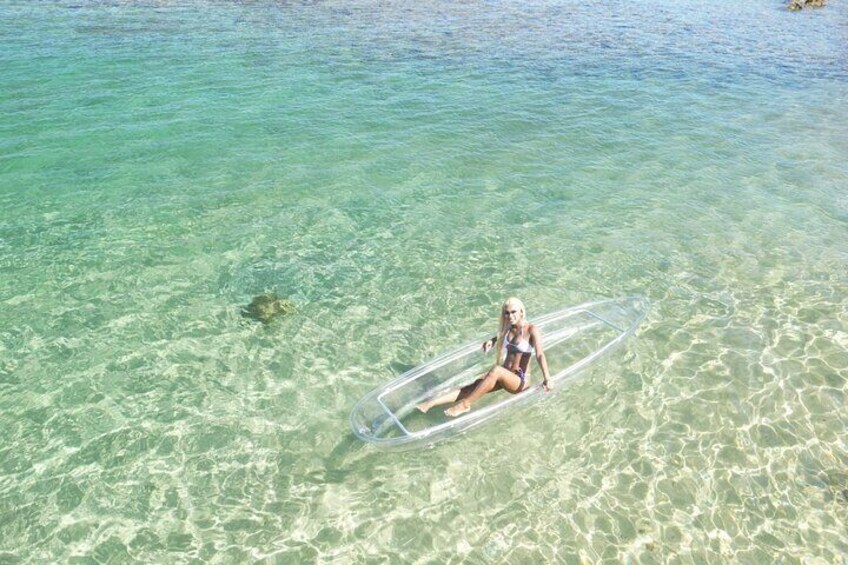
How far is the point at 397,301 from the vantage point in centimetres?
1330

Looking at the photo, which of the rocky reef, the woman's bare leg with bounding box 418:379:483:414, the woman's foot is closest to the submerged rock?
the woman's bare leg with bounding box 418:379:483:414

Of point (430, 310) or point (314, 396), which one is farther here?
point (430, 310)

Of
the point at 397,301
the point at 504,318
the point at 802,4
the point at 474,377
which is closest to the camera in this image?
the point at 504,318

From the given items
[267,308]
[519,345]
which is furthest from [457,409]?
[267,308]

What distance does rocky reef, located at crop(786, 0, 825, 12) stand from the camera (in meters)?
48.0

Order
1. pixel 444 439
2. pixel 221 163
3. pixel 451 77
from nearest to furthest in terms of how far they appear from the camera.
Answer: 1. pixel 444 439
2. pixel 221 163
3. pixel 451 77

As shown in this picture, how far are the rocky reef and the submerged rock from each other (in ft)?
172

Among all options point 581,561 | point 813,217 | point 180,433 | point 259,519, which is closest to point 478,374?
point 581,561

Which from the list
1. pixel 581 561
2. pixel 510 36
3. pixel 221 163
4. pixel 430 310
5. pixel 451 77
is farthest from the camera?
pixel 510 36

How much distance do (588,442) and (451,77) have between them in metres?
22.1

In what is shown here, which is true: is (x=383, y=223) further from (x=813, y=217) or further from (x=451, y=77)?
(x=451, y=77)

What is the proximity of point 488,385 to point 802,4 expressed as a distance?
54.1m

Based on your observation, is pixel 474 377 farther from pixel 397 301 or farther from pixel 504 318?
pixel 397 301

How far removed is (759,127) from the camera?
931 inches
